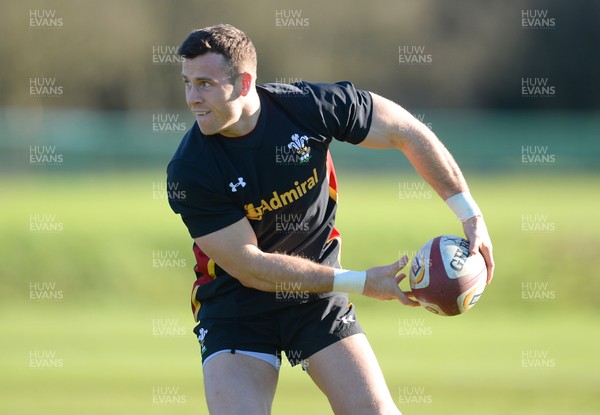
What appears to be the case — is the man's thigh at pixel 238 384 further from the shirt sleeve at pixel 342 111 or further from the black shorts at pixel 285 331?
the shirt sleeve at pixel 342 111

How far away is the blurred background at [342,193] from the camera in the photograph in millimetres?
10945

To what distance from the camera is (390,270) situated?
5168 millimetres

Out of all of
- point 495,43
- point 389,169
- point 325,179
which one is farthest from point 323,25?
point 325,179

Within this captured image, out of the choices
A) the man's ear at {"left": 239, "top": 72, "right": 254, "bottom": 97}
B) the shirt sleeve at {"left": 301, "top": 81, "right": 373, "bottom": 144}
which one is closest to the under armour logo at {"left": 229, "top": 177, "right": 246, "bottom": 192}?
the man's ear at {"left": 239, "top": 72, "right": 254, "bottom": 97}

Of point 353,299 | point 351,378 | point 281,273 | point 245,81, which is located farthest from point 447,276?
point 353,299

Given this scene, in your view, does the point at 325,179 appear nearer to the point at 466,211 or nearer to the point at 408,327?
the point at 466,211

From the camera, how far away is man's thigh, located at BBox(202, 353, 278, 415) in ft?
16.2

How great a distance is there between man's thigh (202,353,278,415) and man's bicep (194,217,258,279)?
449 millimetres

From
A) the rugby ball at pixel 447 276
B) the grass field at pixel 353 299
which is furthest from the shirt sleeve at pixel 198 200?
the grass field at pixel 353 299

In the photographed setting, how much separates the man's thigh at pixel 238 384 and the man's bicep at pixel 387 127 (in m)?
1.35

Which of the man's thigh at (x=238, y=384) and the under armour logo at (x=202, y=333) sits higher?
the under armour logo at (x=202, y=333)

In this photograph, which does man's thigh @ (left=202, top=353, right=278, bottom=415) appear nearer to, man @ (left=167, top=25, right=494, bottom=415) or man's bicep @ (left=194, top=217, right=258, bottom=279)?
man @ (left=167, top=25, right=494, bottom=415)

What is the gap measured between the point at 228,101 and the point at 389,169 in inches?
780

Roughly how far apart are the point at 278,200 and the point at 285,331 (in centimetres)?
71
